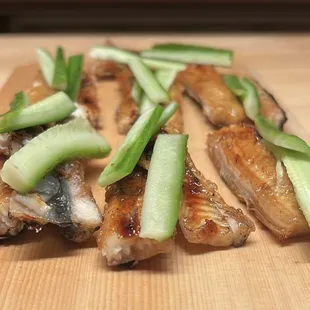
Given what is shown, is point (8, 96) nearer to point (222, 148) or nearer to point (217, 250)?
point (222, 148)

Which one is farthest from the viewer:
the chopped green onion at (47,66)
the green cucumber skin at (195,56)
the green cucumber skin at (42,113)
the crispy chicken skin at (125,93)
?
the green cucumber skin at (195,56)

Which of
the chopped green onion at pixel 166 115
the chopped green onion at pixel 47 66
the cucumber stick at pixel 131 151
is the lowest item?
the chopped green onion at pixel 47 66

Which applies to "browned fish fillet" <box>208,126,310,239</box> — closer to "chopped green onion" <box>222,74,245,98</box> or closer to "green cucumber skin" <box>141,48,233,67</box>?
"chopped green onion" <box>222,74,245,98</box>

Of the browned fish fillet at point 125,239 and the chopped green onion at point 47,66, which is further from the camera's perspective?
the chopped green onion at point 47,66

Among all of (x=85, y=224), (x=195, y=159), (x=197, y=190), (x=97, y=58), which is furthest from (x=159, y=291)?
(x=97, y=58)

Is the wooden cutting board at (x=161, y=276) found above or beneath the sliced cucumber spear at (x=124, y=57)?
above

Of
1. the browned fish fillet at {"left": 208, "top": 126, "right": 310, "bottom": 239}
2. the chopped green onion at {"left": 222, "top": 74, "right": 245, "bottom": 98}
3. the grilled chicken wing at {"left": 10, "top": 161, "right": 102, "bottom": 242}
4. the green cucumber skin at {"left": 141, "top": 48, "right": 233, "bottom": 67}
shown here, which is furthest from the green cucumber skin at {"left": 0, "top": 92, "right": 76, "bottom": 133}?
the green cucumber skin at {"left": 141, "top": 48, "right": 233, "bottom": 67}

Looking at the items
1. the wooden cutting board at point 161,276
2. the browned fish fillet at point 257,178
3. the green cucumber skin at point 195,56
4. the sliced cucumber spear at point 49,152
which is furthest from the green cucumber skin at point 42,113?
the green cucumber skin at point 195,56

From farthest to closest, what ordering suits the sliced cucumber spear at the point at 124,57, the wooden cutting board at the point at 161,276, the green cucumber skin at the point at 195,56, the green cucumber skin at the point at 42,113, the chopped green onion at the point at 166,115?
1. the green cucumber skin at the point at 195,56
2. the sliced cucumber spear at the point at 124,57
3. the chopped green onion at the point at 166,115
4. the green cucumber skin at the point at 42,113
5. the wooden cutting board at the point at 161,276

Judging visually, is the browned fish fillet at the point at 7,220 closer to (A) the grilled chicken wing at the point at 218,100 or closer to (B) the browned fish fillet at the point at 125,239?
(B) the browned fish fillet at the point at 125,239
